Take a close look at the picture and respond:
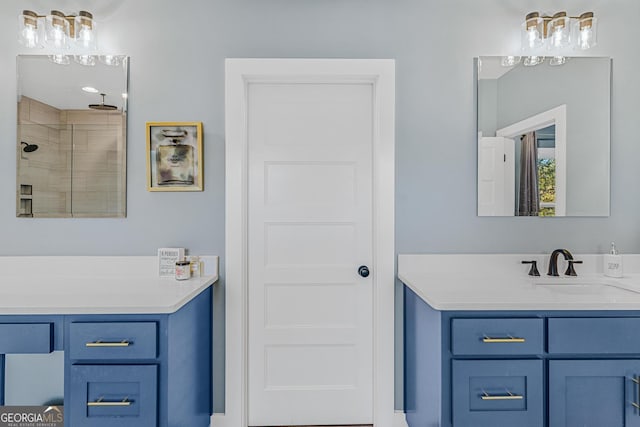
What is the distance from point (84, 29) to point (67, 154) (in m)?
0.66

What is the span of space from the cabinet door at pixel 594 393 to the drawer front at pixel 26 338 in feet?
6.37

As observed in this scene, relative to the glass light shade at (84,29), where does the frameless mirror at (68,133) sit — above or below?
below

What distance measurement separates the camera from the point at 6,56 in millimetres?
2072

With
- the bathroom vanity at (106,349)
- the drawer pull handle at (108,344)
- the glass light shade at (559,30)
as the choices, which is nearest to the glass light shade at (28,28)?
the bathroom vanity at (106,349)

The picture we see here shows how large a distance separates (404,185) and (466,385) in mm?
1031

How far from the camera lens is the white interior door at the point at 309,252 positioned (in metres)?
2.19

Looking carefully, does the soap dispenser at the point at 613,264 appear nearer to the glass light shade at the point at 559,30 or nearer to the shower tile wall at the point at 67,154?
the glass light shade at the point at 559,30

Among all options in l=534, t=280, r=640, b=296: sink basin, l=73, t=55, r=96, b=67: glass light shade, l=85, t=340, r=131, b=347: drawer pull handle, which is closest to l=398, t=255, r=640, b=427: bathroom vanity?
l=534, t=280, r=640, b=296: sink basin

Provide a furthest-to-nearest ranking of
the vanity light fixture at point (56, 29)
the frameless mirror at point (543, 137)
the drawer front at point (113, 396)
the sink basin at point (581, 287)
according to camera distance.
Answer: the frameless mirror at point (543, 137)
the vanity light fixture at point (56, 29)
the sink basin at point (581, 287)
the drawer front at point (113, 396)

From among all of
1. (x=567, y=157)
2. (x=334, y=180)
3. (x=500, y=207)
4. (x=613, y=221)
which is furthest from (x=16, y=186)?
(x=613, y=221)

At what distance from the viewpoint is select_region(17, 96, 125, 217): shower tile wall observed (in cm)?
206

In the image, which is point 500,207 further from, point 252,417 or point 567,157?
point 252,417

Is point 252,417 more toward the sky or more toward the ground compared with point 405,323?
more toward the ground

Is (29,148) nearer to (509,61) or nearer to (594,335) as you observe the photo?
(509,61)
